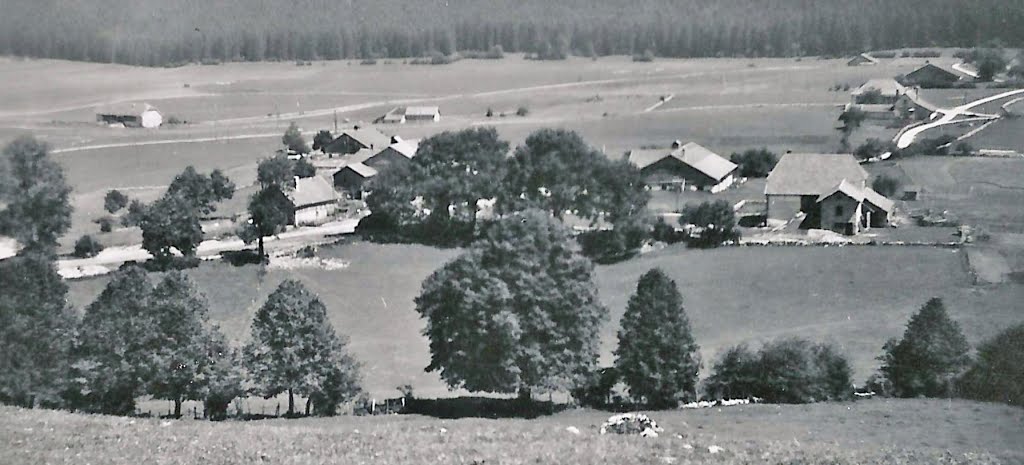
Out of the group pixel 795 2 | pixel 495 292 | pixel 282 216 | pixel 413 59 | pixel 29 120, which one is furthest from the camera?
pixel 413 59

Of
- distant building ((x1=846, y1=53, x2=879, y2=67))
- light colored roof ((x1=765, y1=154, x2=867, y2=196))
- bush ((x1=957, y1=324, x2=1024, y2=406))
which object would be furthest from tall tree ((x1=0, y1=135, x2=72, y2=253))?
distant building ((x1=846, y1=53, x2=879, y2=67))

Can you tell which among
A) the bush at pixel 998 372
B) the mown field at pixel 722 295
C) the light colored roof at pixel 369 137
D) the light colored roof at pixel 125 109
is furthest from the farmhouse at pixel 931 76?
the light colored roof at pixel 125 109

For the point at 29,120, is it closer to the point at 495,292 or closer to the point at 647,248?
the point at 495,292

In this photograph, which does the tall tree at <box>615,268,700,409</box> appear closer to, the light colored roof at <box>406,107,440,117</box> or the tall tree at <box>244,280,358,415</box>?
the tall tree at <box>244,280,358,415</box>

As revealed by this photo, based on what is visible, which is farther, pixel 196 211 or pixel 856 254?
pixel 196 211

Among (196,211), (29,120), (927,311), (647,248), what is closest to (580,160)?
(647,248)

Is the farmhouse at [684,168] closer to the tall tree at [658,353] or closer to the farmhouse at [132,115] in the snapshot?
the tall tree at [658,353]

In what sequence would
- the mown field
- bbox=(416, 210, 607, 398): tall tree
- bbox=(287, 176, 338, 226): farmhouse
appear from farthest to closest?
bbox=(287, 176, 338, 226): farmhouse → the mown field → bbox=(416, 210, 607, 398): tall tree

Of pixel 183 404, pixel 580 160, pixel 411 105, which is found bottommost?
pixel 183 404
